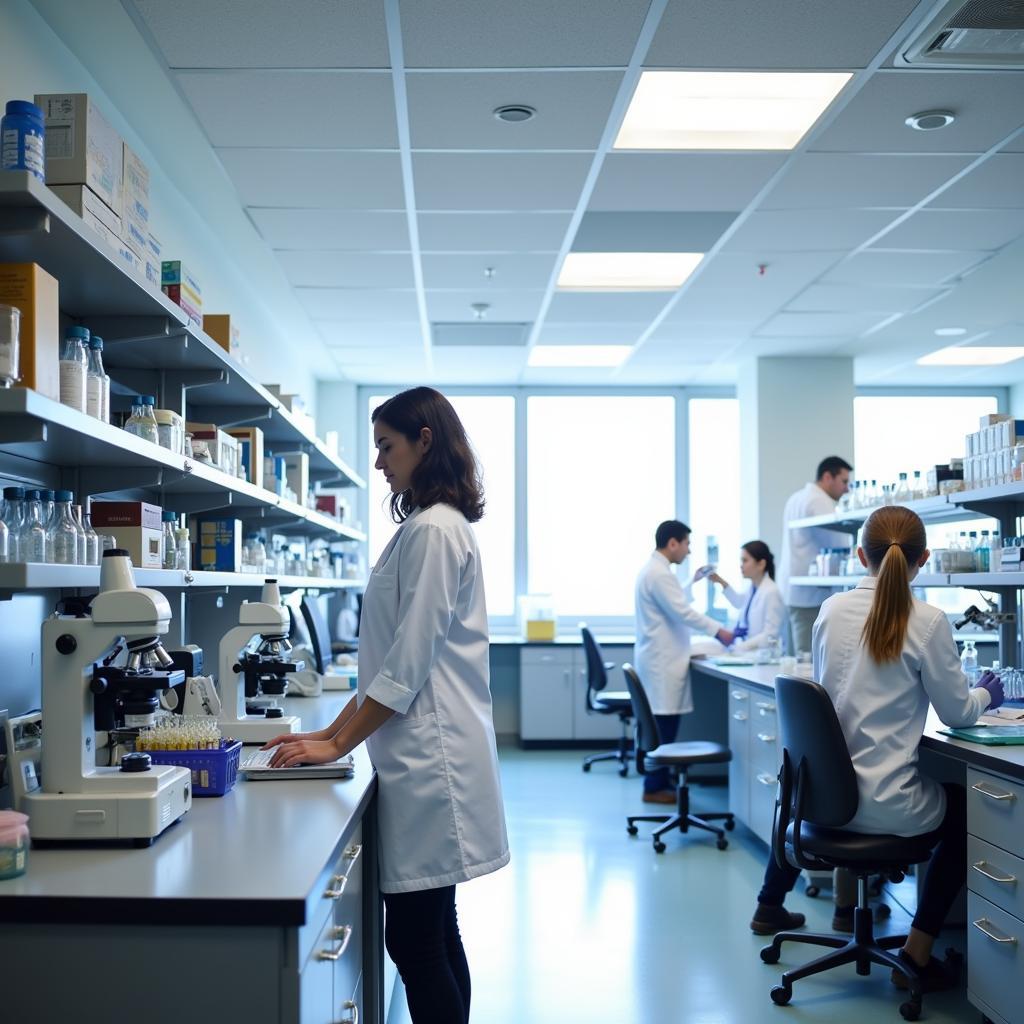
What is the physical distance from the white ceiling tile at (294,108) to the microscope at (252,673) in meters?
1.56

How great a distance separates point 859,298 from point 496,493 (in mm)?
3313

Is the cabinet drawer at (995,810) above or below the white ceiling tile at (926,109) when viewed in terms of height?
below

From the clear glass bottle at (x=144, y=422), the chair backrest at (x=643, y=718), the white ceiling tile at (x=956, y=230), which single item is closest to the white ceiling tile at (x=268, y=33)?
the clear glass bottle at (x=144, y=422)

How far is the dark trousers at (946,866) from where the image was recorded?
2.69 m

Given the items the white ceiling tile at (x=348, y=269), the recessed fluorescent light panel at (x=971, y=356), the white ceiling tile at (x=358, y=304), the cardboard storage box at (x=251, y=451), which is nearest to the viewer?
the cardboard storage box at (x=251, y=451)

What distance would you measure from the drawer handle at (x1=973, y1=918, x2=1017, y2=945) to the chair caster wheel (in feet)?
1.12

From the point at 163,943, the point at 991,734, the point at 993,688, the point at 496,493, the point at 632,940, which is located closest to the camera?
the point at 163,943

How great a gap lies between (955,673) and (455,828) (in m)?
1.49

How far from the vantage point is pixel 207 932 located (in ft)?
4.16

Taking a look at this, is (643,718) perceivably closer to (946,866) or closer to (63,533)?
(946,866)

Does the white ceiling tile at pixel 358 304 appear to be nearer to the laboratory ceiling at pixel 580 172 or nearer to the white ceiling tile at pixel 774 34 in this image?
the laboratory ceiling at pixel 580 172

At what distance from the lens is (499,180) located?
12.3ft

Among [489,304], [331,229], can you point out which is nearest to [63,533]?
[331,229]

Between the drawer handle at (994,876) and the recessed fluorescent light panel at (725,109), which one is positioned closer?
the drawer handle at (994,876)
